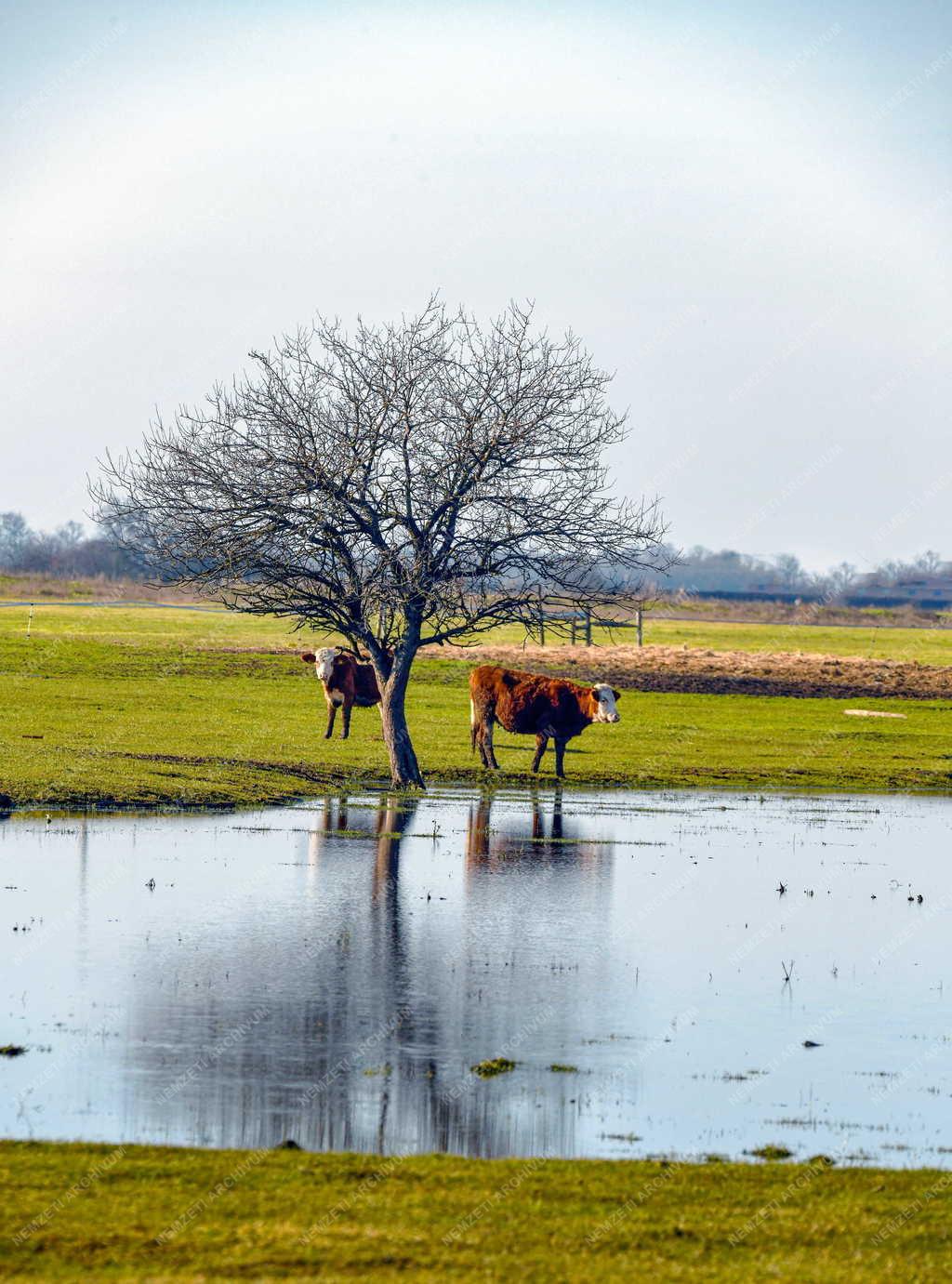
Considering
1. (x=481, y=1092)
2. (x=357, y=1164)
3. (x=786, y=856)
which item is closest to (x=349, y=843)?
(x=786, y=856)

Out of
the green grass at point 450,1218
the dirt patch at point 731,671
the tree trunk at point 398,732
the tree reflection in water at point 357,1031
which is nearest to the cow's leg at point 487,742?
the tree trunk at point 398,732

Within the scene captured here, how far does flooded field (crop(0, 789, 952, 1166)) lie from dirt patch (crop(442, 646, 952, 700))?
35.0m

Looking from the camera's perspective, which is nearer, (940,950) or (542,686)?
(940,950)

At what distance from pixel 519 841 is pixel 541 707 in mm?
12059

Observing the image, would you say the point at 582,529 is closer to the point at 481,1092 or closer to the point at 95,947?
the point at 95,947

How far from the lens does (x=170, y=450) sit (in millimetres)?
33406

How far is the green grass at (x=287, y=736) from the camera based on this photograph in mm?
32969

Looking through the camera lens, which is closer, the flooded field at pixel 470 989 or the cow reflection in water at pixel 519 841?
the flooded field at pixel 470 989

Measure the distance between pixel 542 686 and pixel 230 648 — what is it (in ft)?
108

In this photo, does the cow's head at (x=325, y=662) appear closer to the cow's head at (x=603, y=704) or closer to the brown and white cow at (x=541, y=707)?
the brown and white cow at (x=541, y=707)

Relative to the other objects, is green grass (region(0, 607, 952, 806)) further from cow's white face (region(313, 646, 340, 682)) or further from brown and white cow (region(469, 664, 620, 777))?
cow's white face (region(313, 646, 340, 682))

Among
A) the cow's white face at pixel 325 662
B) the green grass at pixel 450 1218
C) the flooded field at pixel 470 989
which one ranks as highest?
the cow's white face at pixel 325 662

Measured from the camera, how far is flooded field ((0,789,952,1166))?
452 inches

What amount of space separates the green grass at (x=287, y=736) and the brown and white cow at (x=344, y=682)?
105 cm
